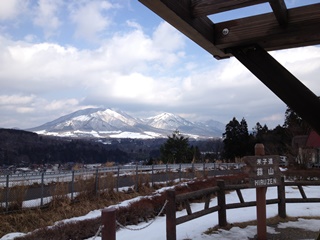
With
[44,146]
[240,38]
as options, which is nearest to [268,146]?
[240,38]

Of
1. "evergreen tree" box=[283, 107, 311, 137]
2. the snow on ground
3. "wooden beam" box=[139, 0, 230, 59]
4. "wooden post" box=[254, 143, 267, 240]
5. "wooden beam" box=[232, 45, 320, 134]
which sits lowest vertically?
the snow on ground

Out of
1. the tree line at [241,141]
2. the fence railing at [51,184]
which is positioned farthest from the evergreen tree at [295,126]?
the fence railing at [51,184]

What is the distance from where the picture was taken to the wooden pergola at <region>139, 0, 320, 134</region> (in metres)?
2.87

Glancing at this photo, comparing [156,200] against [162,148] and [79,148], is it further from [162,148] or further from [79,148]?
[79,148]

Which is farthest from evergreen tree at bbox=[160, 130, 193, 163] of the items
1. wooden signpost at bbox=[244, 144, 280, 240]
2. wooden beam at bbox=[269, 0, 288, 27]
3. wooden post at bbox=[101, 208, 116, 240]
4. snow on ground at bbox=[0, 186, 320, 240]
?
wooden beam at bbox=[269, 0, 288, 27]

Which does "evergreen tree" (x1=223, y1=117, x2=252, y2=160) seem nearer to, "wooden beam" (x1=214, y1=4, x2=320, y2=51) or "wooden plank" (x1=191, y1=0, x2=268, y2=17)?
"wooden beam" (x1=214, y1=4, x2=320, y2=51)

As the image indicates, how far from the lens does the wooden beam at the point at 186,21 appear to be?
2.55 meters

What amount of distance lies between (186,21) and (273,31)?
2.80 ft

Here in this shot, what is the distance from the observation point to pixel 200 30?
313 centimetres

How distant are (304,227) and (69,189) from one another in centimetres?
987

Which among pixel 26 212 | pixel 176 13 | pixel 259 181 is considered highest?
pixel 176 13

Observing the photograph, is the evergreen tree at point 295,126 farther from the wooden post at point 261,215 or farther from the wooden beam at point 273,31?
the wooden beam at point 273,31

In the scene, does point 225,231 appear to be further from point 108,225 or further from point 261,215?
point 108,225

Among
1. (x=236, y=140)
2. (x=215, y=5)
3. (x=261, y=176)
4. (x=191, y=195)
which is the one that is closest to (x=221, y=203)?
(x=191, y=195)
